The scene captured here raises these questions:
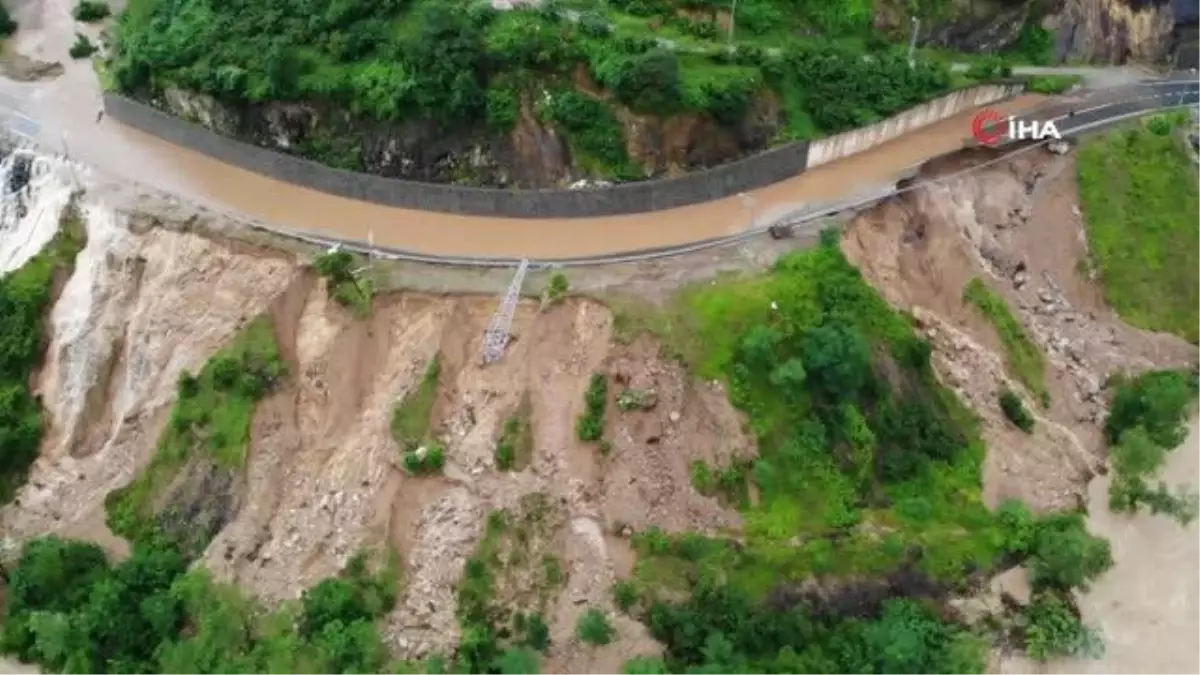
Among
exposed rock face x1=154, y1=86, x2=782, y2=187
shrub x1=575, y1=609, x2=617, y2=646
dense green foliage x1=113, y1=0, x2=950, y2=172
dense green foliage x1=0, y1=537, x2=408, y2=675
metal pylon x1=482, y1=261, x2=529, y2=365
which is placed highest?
dense green foliage x1=113, y1=0, x2=950, y2=172

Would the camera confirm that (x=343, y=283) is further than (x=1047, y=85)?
No

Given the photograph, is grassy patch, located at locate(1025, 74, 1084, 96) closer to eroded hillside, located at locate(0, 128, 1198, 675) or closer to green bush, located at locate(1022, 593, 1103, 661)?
eroded hillside, located at locate(0, 128, 1198, 675)

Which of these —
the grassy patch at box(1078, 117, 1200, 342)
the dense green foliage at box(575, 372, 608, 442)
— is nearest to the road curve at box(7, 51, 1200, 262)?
the grassy patch at box(1078, 117, 1200, 342)

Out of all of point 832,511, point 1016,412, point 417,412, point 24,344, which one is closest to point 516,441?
point 417,412

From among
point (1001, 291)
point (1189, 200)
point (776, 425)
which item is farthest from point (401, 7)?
point (1189, 200)

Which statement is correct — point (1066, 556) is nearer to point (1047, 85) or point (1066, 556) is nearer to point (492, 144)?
point (1047, 85)
